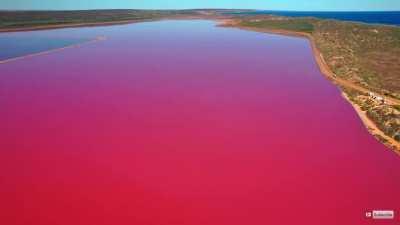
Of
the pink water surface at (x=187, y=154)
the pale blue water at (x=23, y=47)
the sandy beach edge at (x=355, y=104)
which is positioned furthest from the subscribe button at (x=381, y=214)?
the pale blue water at (x=23, y=47)

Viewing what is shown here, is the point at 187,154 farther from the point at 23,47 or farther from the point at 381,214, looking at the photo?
the point at 23,47

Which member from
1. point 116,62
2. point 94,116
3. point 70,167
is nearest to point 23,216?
point 70,167

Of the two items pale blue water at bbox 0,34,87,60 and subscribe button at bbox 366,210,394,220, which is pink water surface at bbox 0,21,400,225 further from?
pale blue water at bbox 0,34,87,60

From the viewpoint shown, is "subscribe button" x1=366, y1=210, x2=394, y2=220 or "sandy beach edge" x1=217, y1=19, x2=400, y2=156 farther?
"sandy beach edge" x1=217, y1=19, x2=400, y2=156

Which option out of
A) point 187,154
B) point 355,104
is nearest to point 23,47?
point 187,154

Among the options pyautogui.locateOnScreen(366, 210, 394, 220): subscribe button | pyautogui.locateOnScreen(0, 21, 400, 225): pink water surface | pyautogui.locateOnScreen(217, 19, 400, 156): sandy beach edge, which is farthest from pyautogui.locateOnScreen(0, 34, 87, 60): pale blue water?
pyautogui.locateOnScreen(366, 210, 394, 220): subscribe button

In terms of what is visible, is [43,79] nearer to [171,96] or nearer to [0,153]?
[171,96]
